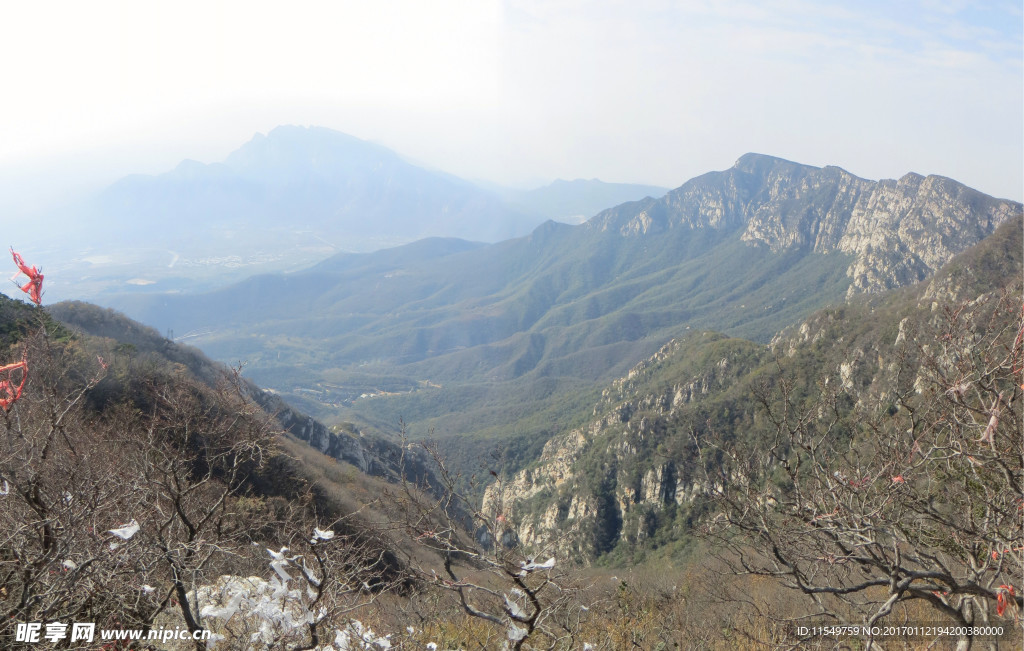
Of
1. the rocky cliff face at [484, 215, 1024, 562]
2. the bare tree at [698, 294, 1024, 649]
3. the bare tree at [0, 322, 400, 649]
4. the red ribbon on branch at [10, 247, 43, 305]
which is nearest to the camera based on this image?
the bare tree at [698, 294, 1024, 649]

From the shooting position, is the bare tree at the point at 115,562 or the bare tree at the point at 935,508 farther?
the bare tree at the point at 115,562

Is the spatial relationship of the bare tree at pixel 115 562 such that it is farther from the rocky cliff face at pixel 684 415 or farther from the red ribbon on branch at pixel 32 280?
the rocky cliff face at pixel 684 415

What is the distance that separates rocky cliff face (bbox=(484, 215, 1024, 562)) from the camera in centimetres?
5106

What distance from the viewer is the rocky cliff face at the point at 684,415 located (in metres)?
51.1

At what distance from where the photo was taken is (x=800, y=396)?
170 ft

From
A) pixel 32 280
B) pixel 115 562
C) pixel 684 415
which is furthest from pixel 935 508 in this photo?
pixel 684 415

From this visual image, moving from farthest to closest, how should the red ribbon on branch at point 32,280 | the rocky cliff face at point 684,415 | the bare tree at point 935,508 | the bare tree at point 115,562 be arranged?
the rocky cliff face at point 684,415
the red ribbon on branch at point 32,280
the bare tree at point 115,562
the bare tree at point 935,508

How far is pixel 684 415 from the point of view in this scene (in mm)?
58719

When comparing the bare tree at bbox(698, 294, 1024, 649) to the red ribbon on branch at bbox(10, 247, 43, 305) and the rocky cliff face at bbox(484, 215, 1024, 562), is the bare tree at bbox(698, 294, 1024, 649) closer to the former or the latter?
the red ribbon on branch at bbox(10, 247, 43, 305)

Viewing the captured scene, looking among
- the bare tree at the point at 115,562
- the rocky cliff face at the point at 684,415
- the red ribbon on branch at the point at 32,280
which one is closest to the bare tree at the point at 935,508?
the bare tree at the point at 115,562

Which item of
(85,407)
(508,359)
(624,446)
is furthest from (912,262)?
(85,407)

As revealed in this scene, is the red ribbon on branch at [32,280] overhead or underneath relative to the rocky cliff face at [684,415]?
overhead

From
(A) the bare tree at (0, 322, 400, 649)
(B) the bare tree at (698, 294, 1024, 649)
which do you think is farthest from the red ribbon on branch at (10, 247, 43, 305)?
(B) the bare tree at (698, 294, 1024, 649)

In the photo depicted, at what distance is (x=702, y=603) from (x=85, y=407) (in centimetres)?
2371
